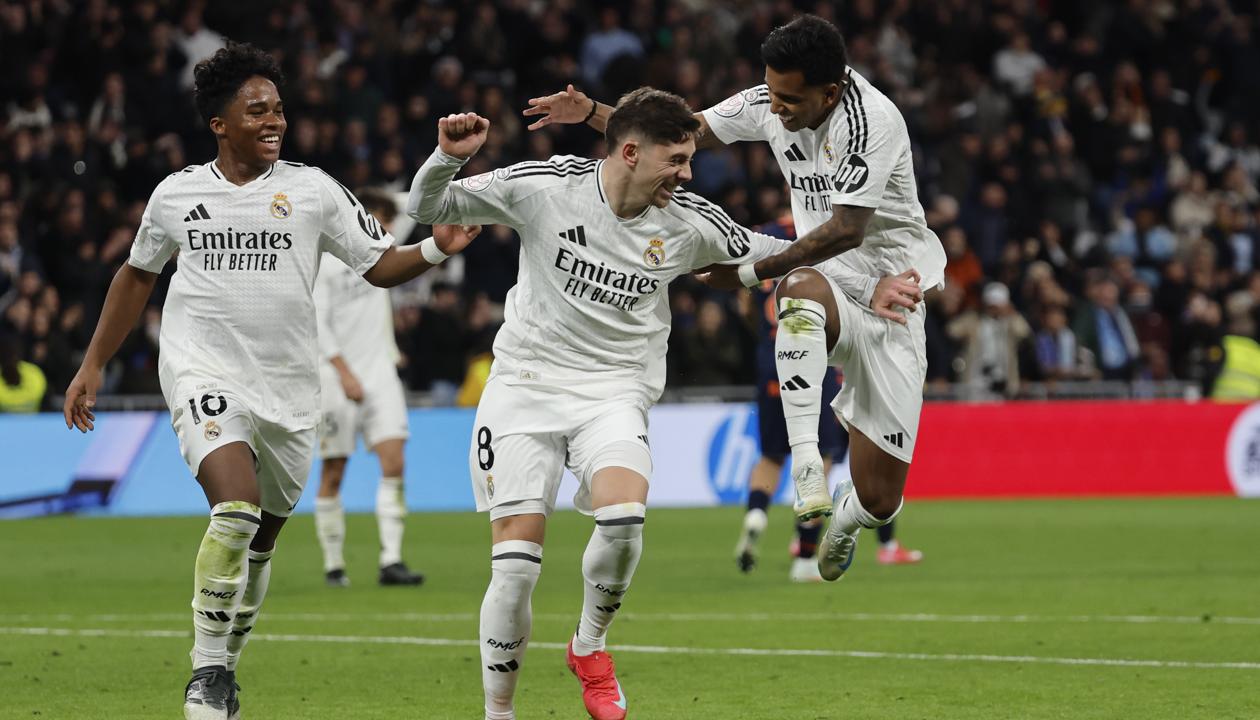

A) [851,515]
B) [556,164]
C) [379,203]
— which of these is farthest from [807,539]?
[556,164]

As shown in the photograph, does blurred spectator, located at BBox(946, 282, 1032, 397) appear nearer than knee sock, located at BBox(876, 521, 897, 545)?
No

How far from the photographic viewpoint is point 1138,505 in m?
21.0

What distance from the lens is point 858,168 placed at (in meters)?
8.16

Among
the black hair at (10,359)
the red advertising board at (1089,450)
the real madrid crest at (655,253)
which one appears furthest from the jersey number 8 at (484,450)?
the red advertising board at (1089,450)

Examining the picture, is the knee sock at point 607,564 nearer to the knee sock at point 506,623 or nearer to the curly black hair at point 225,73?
the knee sock at point 506,623

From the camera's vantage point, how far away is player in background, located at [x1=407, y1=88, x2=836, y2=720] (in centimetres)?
736

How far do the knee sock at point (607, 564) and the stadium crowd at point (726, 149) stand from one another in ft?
44.2

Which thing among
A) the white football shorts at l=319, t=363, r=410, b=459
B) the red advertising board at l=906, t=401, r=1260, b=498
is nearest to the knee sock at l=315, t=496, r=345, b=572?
the white football shorts at l=319, t=363, r=410, b=459

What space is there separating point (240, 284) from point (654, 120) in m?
1.85

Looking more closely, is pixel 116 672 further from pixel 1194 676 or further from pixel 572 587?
pixel 1194 676

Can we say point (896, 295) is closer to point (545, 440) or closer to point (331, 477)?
point (545, 440)

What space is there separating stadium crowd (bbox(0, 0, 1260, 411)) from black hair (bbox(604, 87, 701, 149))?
13615mm

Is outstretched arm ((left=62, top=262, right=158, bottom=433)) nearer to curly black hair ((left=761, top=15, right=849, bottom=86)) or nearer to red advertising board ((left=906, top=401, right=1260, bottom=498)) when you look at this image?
curly black hair ((left=761, top=15, right=849, bottom=86))

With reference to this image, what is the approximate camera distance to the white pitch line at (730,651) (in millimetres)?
9648
